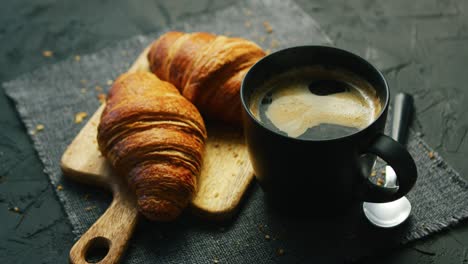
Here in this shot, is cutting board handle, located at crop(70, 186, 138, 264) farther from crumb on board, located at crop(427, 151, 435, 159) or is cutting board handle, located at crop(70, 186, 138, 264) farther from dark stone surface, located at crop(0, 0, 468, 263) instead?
Answer: crumb on board, located at crop(427, 151, 435, 159)

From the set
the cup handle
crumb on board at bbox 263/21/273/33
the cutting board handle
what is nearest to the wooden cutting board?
the cutting board handle

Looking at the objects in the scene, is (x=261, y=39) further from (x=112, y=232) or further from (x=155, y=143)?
(x=112, y=232)

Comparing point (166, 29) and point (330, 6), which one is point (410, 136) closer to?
point (330, 6)

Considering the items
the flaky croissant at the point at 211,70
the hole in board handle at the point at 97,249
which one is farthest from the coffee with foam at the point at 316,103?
the hole in board handle at the point at 97,249

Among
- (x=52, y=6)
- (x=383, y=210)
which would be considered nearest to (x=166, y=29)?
(x=52, y=6)

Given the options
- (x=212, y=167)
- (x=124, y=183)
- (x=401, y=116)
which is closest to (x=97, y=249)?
(x=124, y=183)
